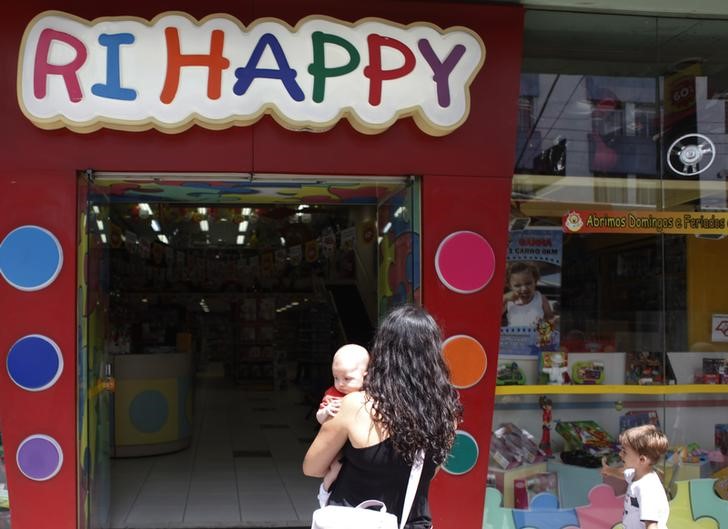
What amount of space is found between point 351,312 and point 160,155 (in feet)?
25.6

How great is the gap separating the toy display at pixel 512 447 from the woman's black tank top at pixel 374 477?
314 centimetres

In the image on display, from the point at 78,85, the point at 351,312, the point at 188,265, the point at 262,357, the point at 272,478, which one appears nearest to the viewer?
the point at 78,85

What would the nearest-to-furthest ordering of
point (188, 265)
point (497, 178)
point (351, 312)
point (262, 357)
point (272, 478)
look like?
point (497, 178)
point (272, 478)
point (351, 312)
point (262, 357)
point (188, 265)

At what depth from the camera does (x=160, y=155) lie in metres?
5.25

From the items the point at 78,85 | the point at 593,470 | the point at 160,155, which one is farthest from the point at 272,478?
the point at 78,85

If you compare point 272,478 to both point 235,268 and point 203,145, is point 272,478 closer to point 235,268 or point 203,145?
point 203,145

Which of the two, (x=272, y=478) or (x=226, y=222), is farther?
(x=226, y=222)

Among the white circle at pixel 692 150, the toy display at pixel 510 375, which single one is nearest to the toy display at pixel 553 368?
the toy display at pixel 510 375

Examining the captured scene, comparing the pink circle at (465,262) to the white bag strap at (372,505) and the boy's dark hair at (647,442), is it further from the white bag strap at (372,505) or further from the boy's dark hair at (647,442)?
the white bag strap at (372,505)

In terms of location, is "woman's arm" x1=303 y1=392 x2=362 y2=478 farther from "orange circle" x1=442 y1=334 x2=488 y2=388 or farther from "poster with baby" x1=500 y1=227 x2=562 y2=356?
"poster with baby" x1=500 y1=227 x2=562 y2=356

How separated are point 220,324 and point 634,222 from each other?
1430 cm

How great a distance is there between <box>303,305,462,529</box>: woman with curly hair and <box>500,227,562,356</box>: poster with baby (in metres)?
3.17

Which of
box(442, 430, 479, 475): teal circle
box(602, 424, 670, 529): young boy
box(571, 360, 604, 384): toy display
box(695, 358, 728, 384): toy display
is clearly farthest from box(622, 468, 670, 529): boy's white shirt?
box(695, 358, 728, 384): toy display

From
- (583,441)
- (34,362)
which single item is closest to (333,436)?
(34,362)
